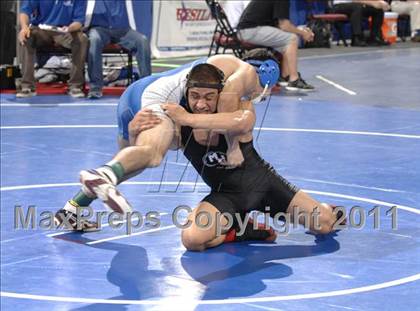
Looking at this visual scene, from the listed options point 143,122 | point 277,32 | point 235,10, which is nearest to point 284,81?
point 277,32

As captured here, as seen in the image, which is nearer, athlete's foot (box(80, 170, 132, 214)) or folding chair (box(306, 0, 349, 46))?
athlete's foot (box(80, 170, 132, 214))

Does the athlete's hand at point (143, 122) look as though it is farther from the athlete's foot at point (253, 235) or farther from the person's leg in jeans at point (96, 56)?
the person's leg in jeans at point (96, 56)

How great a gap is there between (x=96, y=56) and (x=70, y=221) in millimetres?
6329

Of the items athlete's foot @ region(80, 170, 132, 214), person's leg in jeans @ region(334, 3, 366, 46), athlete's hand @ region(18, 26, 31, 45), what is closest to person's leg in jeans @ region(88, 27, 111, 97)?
athlete's hand @ region(18, 26, 31, 45)

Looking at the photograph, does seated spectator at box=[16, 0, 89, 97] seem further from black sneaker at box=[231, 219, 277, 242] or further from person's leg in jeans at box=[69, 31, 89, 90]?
black sneaker at box=[231, 219, 277, 242]

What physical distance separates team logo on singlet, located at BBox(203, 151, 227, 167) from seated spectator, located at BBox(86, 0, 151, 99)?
6822 mm

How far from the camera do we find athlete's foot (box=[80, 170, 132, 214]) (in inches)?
188

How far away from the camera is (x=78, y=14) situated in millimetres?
13047

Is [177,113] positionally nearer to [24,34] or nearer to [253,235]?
[253,235]

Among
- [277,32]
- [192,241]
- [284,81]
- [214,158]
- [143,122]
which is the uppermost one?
[143,122]

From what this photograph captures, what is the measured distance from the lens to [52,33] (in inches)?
516

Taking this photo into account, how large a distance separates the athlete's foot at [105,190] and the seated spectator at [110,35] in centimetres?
818

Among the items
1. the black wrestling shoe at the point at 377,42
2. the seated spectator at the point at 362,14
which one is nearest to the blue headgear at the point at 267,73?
the seated spectator at the point at 362,14

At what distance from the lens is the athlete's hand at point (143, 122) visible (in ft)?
18.4
